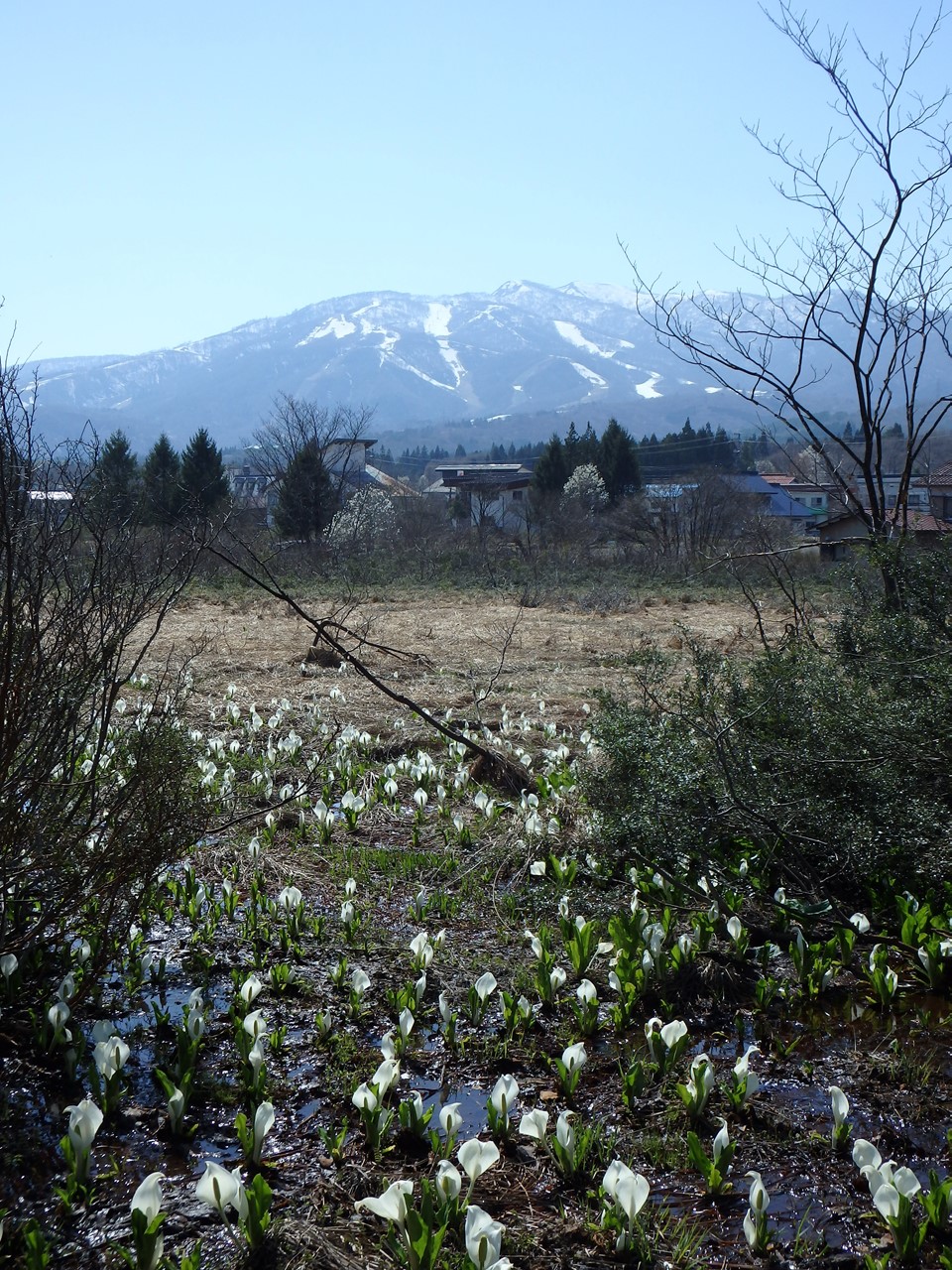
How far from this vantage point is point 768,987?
433 centimetres

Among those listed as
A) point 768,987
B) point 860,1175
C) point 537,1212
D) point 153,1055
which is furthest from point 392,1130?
point 768,987

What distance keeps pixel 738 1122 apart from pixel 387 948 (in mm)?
1901

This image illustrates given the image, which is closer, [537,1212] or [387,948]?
[537,1212]

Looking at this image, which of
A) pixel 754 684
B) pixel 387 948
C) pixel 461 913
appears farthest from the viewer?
pixel 754 684

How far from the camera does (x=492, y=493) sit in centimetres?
4934

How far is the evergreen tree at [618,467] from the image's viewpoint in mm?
53812

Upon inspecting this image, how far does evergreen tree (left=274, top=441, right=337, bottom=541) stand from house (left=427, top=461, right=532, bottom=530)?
18.8 feet

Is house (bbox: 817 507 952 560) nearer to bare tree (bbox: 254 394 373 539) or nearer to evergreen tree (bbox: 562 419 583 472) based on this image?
bare tree (bbox: 254 394 373 539)

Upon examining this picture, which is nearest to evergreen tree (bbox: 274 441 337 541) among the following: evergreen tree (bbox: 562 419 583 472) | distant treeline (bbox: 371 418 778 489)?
distant treeline (bbox: 371 418 778 489)

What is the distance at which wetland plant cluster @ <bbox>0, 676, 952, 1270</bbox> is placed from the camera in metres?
2.76

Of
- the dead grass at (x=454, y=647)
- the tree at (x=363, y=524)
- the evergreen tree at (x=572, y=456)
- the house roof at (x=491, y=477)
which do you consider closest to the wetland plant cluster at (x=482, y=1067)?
the dead grass at (x=454, y=647)

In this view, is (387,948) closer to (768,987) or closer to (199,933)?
(199,933)

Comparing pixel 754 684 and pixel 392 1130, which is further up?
pixel 754 684

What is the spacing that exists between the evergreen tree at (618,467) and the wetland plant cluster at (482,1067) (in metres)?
48.8
